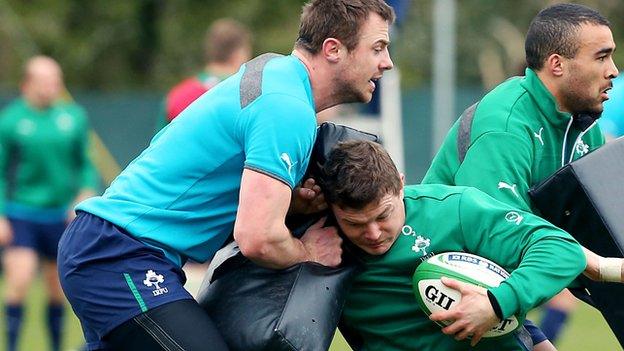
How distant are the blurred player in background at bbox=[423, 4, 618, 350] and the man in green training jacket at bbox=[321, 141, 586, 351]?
365mm

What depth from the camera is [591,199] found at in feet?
16.4

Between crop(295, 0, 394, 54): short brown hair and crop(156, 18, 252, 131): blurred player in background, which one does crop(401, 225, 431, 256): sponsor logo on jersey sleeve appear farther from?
crop(156, 18, 252, 131): blurred player in background

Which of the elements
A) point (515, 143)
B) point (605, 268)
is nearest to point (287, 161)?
point (515, 143)

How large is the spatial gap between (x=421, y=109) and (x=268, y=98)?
16052 millimetres

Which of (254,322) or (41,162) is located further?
(41,162)

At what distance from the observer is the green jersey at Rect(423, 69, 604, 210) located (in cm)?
508

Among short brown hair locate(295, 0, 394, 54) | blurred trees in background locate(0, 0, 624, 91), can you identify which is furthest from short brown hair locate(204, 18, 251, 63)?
blurred trees in background locate(0, 0, 624, 91)

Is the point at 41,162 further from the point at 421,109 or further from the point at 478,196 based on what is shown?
the point at 421,109

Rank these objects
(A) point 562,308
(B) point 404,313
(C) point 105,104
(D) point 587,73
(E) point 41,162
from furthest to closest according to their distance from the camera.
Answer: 1. (C) point 105,104
2. (E) point 41,162
3. (A) point 562,308
4. (D) point 587,73
5. (B) point 404,313

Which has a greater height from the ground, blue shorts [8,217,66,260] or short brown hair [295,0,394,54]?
short brown hair [295,0,394,54]

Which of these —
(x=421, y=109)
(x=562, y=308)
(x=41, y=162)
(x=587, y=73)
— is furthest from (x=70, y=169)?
(x=421, y=109)

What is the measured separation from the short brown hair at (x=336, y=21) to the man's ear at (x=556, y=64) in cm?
86

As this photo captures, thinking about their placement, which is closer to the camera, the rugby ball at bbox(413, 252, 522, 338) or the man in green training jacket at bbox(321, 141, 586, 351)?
the man in green training jacket at bbox(321, 141, 586, 351)

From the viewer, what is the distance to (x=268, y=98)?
14.8 feet
